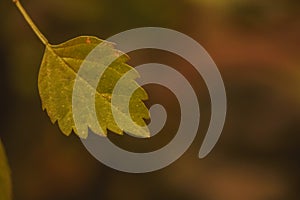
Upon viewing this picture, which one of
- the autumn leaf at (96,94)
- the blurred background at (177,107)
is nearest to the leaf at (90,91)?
the autumn leaf at (96,94)

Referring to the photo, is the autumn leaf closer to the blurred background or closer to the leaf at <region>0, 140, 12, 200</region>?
the leaf at <region>0, 140, 12, 200</region>

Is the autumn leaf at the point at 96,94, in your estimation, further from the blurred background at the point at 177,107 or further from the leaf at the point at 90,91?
the blurred background at the point at 177,107

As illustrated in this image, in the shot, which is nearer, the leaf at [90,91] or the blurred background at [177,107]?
the leaf at [90,91]

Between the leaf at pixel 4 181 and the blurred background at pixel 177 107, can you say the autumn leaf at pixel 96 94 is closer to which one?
the leaf at pixel 4 181

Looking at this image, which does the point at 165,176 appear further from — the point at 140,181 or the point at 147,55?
the point at 147,55

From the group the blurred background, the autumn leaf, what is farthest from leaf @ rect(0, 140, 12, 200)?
the blurred background
